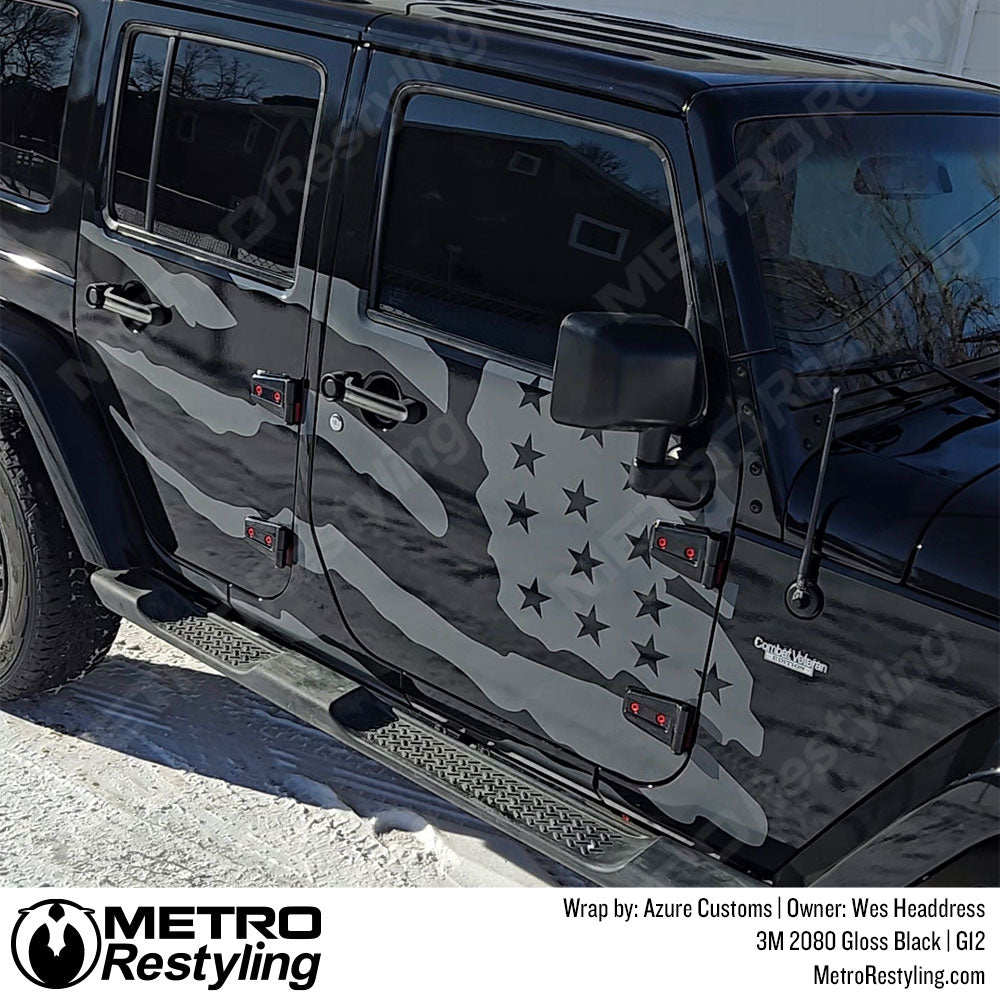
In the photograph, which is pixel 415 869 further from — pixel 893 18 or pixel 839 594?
pixel 893 18

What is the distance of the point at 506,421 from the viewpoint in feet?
8.43

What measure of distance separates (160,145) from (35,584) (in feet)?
Result: 3.77

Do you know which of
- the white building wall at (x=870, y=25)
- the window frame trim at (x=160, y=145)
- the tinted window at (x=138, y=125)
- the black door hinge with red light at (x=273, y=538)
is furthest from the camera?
the white building wall at (x=870, y=25)

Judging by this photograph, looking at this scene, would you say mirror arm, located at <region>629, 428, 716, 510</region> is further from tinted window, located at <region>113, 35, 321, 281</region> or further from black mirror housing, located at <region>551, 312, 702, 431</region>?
tinted window, located at <region>113, 35, 321, 281</region>

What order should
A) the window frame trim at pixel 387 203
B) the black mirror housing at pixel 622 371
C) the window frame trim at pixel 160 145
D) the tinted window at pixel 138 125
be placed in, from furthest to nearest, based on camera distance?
the tinted window at pixel 138 125 → the window frame trim at pixel 160 145 → the window frame trim at pixel 387 203 → the black mirror housing at pixel 622 371

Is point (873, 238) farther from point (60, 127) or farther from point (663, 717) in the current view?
point (60, 127)

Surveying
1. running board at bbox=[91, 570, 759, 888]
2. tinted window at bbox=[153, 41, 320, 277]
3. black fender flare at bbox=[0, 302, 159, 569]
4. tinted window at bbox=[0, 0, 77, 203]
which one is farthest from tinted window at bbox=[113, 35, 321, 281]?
running board at bbox=[91, 570, 759, 888]

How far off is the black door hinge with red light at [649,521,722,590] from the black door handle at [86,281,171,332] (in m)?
1.40

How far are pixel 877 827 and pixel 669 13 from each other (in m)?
8.23

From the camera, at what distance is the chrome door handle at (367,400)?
2.70 m

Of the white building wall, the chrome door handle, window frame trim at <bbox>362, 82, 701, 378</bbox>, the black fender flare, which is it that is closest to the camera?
window frame trim at <bbox>362, 82, 701, 378</bbox>
